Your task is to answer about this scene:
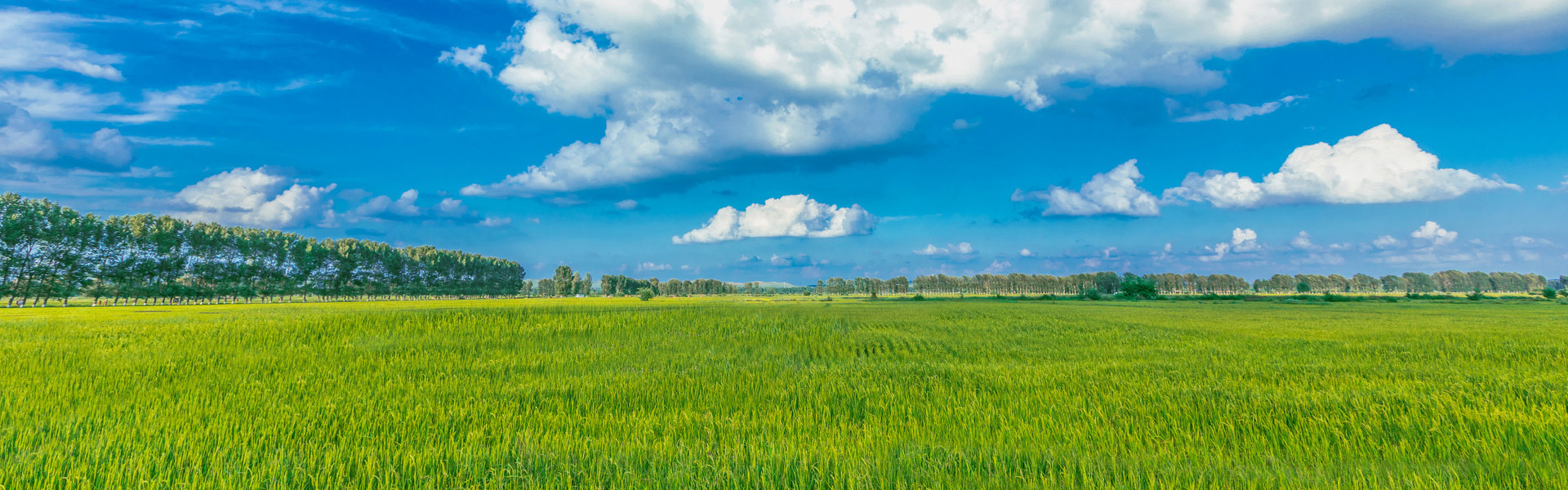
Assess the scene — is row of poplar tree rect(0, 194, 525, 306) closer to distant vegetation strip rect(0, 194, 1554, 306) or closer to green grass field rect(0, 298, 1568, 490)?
distant vegetation strip rect(0, 194, 1554, 306)

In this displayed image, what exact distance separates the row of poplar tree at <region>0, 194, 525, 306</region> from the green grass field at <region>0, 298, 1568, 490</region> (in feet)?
279

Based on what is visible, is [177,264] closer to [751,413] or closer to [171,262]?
[171,262]

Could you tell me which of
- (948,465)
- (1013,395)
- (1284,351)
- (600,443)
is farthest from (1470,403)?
(600,443)

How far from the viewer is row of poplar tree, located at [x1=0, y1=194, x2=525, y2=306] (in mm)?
61844

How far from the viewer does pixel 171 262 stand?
249 feet

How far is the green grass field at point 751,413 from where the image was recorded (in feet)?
13.7

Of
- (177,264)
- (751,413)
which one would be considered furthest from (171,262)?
(751,413)

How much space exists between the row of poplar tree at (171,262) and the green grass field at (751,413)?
8508cm

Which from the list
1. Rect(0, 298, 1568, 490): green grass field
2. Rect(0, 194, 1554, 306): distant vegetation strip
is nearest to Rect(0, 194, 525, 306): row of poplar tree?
Rect(0, 194, 1554, 306): distant vegetation strip

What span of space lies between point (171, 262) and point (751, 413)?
11177 centimetres

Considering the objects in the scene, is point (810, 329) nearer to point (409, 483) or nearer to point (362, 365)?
point (362, 365)

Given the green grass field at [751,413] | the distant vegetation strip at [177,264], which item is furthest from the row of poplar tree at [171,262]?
the green grass field at [751,413]

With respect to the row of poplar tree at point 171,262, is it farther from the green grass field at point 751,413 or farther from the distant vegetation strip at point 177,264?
the green grass field at point 751,413

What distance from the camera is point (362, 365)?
9.76 metres
